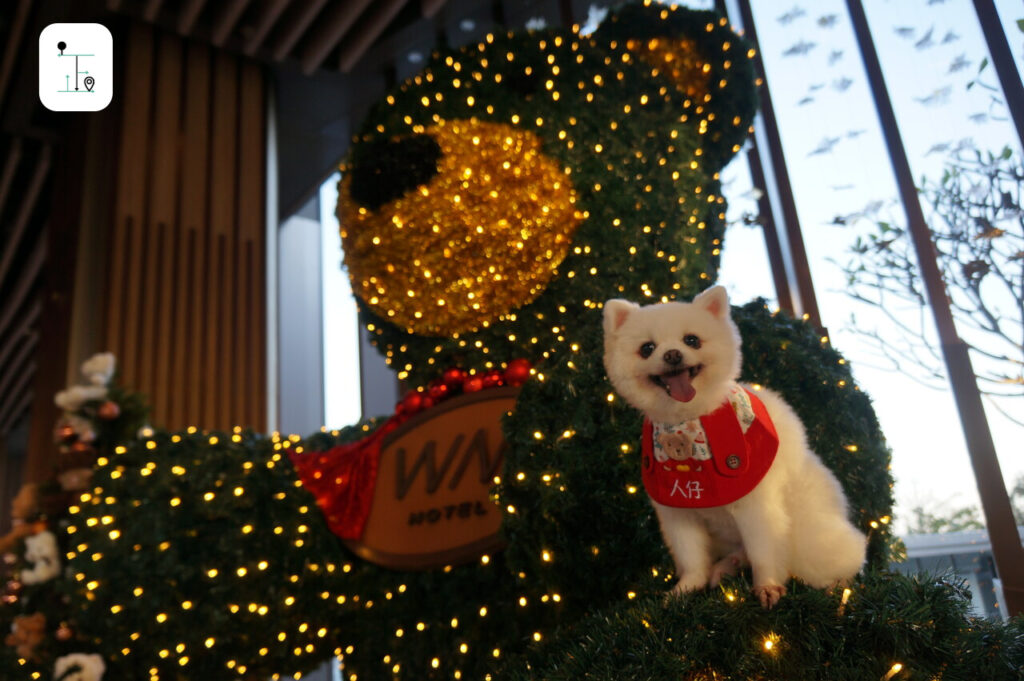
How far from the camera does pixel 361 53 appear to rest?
6430 mm

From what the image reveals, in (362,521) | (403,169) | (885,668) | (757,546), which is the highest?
(403,169)

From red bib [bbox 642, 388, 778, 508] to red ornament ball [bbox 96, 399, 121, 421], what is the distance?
2.60 metres

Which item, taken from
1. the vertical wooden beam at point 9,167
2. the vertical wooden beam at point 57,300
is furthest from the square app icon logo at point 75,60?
the vertical wooden beam at point 9,167

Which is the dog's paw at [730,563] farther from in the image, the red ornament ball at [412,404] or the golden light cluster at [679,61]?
the golden light cluster at [679,61]

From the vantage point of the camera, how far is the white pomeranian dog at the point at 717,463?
1.44 metres

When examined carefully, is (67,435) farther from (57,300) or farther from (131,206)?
(57,300)

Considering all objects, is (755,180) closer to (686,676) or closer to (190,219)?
(686,676)

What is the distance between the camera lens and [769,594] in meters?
1.37

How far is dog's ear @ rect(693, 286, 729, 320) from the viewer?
1.54 metres

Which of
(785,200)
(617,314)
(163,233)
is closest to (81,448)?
(617,314)

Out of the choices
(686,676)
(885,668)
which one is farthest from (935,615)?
(686,676)

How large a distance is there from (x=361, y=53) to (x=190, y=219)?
206 cm

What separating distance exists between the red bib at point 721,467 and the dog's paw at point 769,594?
0.55ft

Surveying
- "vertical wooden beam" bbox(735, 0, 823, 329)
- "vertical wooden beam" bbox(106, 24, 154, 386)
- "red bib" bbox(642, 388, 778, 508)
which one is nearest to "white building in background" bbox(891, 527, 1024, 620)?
"vertical wooden beam" bbox(735, 0, 823, 329)
